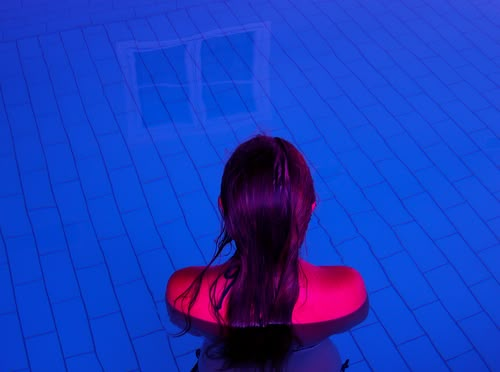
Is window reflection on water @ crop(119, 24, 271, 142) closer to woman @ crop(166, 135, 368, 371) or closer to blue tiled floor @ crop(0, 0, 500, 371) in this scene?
blue tiled floor @ crop(0, 0, 500, 371)

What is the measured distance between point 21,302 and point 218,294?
1.63 metres

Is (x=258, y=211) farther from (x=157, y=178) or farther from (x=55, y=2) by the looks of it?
(x=55, y=2)

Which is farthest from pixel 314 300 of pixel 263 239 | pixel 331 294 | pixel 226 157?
pixel 226 157

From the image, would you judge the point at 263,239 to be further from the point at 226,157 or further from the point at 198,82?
the point at 198,82

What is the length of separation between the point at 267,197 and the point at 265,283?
0.23m

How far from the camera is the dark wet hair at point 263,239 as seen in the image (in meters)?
1.06

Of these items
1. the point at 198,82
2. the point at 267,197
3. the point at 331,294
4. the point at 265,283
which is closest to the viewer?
the point at 267,197

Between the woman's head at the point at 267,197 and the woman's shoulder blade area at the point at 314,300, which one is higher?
the woman's head at the point at 267,197

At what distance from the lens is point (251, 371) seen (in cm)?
134

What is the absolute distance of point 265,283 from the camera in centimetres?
117

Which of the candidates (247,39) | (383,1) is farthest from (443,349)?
(383,1)

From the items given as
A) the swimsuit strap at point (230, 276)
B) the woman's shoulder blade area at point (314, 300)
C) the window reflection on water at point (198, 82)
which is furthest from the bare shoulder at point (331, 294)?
the window reflection on water at point (198, 82)

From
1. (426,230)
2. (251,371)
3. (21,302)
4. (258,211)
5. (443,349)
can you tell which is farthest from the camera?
(426,230)

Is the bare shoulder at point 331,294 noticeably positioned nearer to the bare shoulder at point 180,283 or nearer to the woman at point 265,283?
the woman at point 265,283
